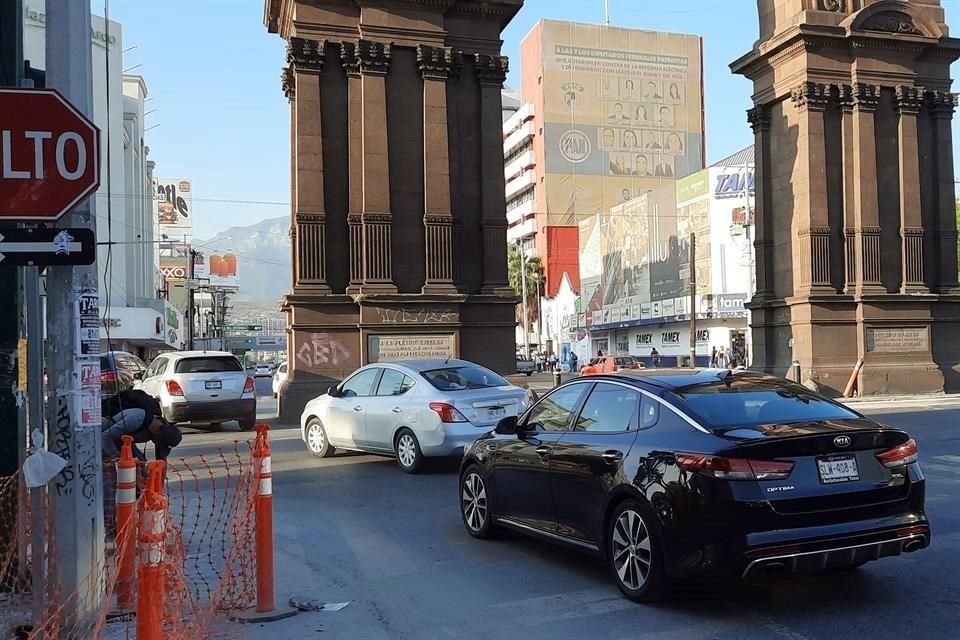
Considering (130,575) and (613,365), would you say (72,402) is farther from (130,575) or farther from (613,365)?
(613,365)

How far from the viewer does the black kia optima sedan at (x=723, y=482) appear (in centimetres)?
564

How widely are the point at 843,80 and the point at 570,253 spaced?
189 ft

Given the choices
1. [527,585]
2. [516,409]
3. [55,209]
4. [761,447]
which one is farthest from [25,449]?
[516,409]

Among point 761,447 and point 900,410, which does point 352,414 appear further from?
point 900,410

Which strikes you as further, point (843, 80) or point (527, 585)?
point (843, 80)

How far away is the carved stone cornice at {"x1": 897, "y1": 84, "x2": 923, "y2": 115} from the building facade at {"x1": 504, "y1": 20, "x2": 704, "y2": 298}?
195 ft

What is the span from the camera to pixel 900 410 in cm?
2253

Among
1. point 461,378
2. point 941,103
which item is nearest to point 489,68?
point 461,378

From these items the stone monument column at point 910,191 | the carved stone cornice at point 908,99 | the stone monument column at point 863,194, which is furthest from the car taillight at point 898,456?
the carved stone cornice at point 908,99

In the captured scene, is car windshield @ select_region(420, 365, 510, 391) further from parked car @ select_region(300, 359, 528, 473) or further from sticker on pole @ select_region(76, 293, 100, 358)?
sticker on pole @ select_region(76, 293, 100, 358)

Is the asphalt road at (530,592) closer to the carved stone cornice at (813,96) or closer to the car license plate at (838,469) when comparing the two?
the car license plate at (838,469)

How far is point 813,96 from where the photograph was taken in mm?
29156

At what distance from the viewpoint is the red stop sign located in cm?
491

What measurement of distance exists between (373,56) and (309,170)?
130 inches
